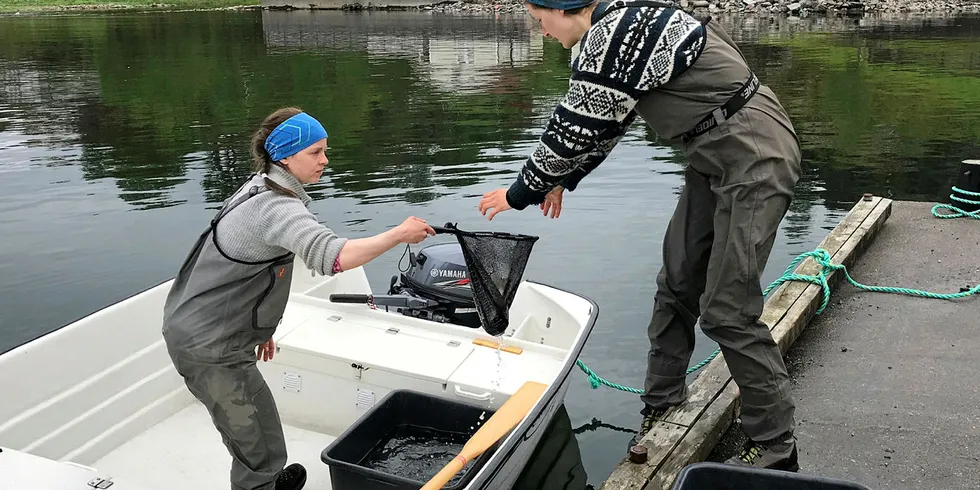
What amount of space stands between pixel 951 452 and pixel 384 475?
8.11ft

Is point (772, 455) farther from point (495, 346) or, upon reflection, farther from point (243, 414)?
point (243, 414)

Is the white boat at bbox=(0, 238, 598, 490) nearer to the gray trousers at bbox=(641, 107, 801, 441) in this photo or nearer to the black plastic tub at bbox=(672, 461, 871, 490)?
the gray trousers at bbox=(641, 107, 801, 441)

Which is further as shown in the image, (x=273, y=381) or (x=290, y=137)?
(x=273, y=381)

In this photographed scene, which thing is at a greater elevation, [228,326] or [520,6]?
[520,6]

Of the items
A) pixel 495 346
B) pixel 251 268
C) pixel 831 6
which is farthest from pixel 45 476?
pixel 831 6

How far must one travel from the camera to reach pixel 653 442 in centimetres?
374

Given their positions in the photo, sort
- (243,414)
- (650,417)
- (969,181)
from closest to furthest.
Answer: (243,414)
(650,417)
(969,181)

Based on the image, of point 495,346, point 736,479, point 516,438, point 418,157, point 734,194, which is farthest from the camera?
point 418,157

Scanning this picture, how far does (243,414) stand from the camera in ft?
10.8

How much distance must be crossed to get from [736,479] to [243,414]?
185cm

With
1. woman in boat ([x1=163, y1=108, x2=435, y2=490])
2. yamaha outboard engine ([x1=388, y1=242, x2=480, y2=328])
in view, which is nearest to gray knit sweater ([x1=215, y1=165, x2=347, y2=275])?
woman in boat ([x1=163, y1=108, x2=435, y2=490])

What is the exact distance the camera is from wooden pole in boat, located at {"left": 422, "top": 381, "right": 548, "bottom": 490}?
11.3 feet

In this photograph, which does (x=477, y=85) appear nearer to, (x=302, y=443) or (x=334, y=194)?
(x=334, y=194)

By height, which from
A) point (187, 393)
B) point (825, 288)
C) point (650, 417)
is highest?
point (825, 288)
